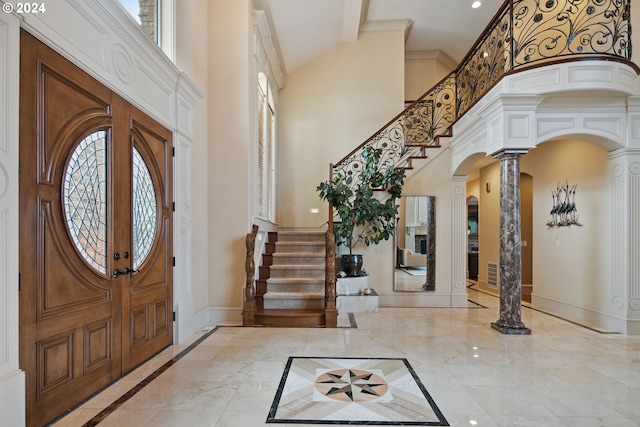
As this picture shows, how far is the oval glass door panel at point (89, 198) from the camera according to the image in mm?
2447

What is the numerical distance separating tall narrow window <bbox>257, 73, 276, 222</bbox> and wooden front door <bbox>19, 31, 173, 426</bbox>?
2595mm

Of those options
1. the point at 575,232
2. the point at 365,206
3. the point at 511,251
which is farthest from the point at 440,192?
the point at 575,232

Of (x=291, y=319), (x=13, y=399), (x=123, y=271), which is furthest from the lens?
(x=291, y=319)

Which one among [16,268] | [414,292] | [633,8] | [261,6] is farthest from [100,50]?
[633,8]

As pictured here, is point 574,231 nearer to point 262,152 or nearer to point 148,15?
point 262,152

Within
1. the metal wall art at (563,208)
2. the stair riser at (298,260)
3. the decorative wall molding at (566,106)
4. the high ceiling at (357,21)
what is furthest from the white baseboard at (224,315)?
the metal wall art at (563,208)

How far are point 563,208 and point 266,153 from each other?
530 centimetres

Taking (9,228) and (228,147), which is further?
(228,147)

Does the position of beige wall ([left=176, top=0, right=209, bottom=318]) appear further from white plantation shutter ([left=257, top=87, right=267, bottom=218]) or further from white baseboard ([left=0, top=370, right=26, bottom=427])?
white baseboard ([left=0, top=370, right=26, bottom=427])

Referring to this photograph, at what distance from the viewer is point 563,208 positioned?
550 centimetres

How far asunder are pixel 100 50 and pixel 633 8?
6.54m

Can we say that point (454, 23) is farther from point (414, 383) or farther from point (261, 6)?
point (414, 383)

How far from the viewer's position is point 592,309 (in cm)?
495

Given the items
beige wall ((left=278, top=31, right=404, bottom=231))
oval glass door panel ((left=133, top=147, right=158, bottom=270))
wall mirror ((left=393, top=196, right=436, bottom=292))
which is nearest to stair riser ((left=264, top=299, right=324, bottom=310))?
wall mirror ((left=393, top=196, right=436, bottom=292))
